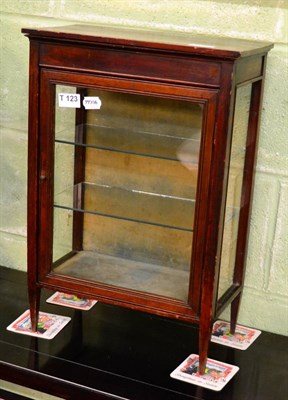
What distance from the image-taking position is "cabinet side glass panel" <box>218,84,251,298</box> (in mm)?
2293

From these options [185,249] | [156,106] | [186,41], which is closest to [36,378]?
[185,249]

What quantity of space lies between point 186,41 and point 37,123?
0.54 metres

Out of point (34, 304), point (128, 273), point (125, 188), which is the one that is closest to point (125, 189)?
point (125, 188)

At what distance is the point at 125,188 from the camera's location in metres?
2.57

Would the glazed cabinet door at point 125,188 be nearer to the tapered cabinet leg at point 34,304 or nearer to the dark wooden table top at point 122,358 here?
the tapered cabinet leg at point 34,304

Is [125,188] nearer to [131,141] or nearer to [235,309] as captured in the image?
[131,141]

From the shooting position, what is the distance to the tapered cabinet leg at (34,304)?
2.54 metres

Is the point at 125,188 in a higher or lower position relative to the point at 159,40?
lower

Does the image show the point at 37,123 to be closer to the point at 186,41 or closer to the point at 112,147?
the point at 112,147

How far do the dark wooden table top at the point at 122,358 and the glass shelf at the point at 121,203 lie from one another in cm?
43

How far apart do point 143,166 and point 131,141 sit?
107 millimetres

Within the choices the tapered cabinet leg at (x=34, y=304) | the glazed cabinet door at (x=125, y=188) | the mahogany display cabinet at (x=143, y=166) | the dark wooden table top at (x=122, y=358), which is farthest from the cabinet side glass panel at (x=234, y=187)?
the tapered cabinet leg at (x=34, y=304)

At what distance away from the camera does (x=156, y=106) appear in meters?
2.34

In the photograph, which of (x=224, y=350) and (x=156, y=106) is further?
(x=224, y=350)
